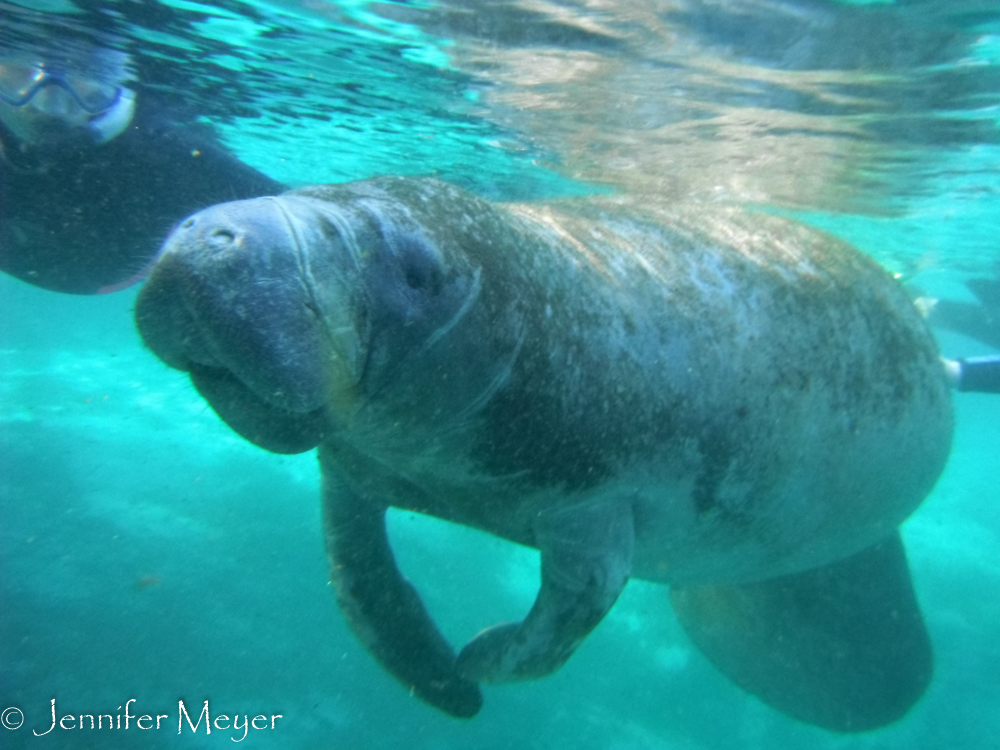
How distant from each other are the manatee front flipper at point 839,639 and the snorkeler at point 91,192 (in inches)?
229

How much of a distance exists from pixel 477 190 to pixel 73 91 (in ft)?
28.3

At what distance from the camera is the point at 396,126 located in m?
11.6

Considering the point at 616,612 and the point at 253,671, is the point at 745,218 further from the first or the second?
the point at 616,612

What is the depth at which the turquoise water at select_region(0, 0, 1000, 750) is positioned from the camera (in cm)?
739

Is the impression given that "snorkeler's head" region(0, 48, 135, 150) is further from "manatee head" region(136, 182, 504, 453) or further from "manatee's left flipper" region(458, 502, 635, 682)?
"manatee's left flipper" region(458, 502, 635, 682)

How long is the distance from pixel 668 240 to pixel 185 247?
260cm

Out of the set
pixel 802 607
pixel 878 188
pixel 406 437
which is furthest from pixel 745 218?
pixel 878 188

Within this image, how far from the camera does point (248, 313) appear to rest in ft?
5.97

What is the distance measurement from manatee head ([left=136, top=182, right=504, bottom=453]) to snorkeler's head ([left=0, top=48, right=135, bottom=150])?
22.3ft

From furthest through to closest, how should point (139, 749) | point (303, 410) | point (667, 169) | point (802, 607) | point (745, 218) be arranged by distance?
point (667, 169)
point (139, 749)
point (802, 607)
point (745, 218)
point (303, 410)

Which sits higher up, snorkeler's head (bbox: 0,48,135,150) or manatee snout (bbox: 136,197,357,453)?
manatee snout (bbox: 136,197,357,453)

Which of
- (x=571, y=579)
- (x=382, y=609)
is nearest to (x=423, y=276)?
(x=571, y=579)

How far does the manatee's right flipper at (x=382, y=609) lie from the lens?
3.93m

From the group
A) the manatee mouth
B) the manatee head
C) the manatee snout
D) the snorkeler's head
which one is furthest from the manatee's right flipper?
the snorkeler's head
